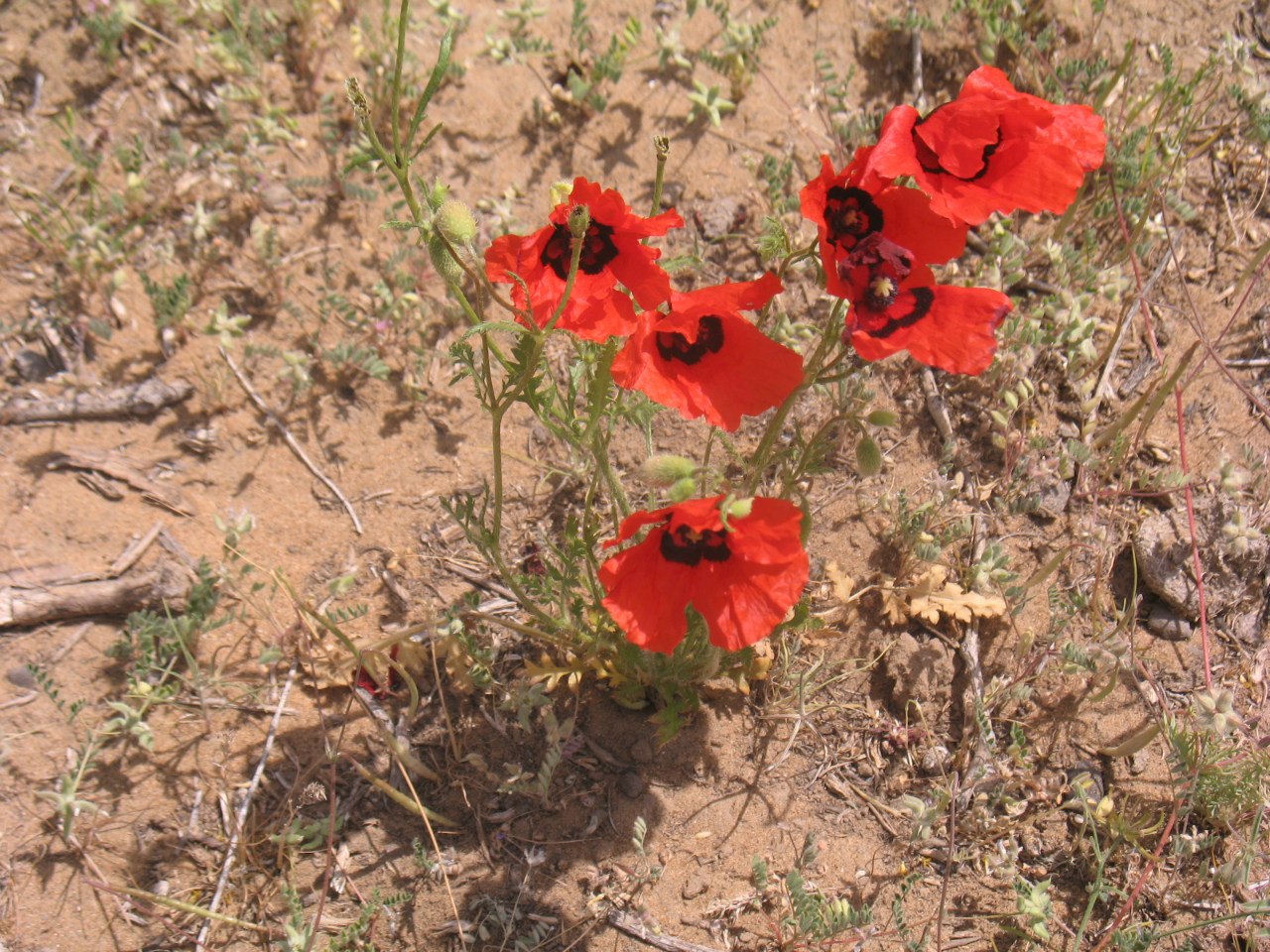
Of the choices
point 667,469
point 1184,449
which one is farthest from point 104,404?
point 1184,449

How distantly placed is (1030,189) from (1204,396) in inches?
92.3

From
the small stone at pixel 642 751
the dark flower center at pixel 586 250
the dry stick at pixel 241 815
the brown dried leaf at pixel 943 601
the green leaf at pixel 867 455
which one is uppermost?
the dark flower center at pixel 586 250

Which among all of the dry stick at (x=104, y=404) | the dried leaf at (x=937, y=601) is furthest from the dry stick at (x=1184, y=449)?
the dry stick at (x=104, y=404)

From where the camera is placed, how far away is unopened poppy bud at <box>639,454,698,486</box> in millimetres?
2482

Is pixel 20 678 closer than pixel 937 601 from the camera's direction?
Yes

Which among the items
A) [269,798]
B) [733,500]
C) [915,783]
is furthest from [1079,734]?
[269,798]

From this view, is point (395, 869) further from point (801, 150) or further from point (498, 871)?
point (801, 150)

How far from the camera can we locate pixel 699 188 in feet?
15.1

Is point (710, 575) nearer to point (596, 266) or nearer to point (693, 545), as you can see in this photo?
point (693, 545)

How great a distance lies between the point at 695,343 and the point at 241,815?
81.6 inches

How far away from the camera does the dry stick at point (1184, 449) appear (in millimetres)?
3514

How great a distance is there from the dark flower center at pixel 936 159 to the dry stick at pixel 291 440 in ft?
7.95

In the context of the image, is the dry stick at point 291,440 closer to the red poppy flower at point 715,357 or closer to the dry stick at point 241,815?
the dry stick at point 241,815

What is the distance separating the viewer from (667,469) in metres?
2.48
